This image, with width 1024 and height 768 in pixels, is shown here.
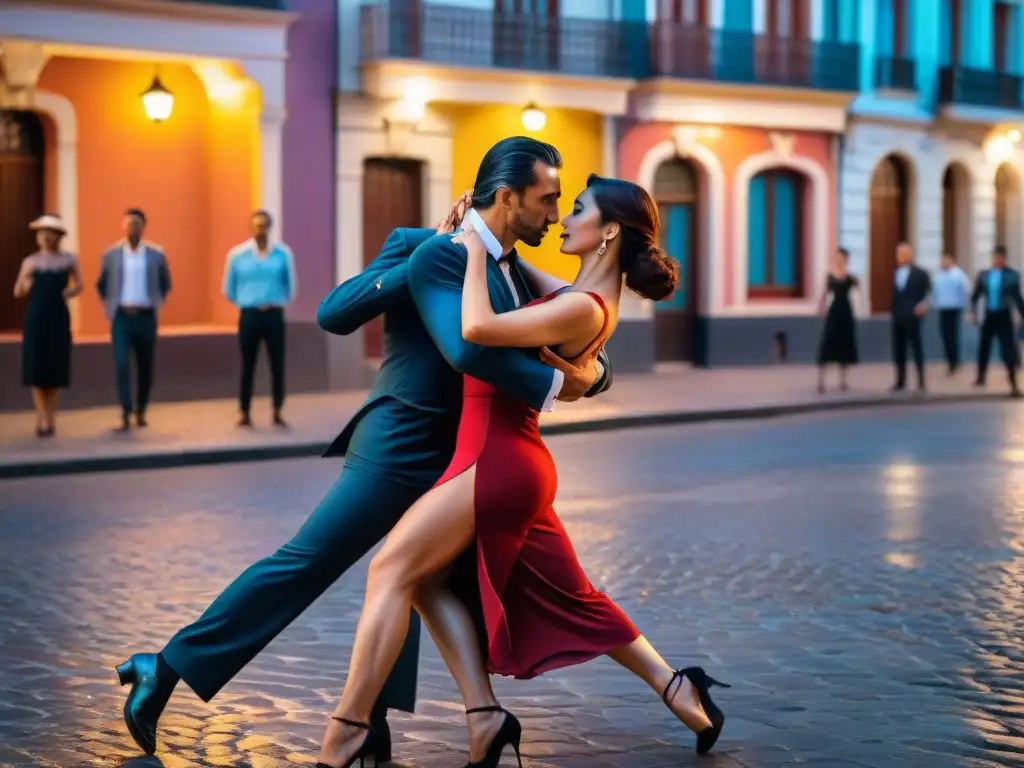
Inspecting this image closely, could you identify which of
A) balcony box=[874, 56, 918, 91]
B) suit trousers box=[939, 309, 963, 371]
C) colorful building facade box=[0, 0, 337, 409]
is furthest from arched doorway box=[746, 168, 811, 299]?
colorful building facade box=[0, 0, 337, 409]

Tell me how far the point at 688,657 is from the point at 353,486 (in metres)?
2.29

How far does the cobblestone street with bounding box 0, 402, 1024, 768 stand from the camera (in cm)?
582

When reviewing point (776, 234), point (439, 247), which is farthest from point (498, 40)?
point (439, 247)

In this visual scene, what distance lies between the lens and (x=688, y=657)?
7.18m

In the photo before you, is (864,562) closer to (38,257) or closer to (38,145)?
(38,257)

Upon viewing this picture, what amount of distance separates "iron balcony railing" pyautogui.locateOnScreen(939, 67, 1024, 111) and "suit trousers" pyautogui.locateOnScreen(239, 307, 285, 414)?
1797 centimetres

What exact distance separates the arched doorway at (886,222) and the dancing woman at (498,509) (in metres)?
26.7

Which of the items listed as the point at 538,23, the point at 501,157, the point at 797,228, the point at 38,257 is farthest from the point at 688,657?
the point at 797,228

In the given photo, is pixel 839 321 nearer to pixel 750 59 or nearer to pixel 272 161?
pixel 272 161

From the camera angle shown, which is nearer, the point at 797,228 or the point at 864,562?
the point at 864,562

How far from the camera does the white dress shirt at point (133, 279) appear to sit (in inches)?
663

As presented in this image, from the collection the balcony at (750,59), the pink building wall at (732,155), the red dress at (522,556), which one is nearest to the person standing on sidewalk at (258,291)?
the pink building wall at (732,155)

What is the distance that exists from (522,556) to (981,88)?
29088mm

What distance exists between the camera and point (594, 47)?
26.4 metres
